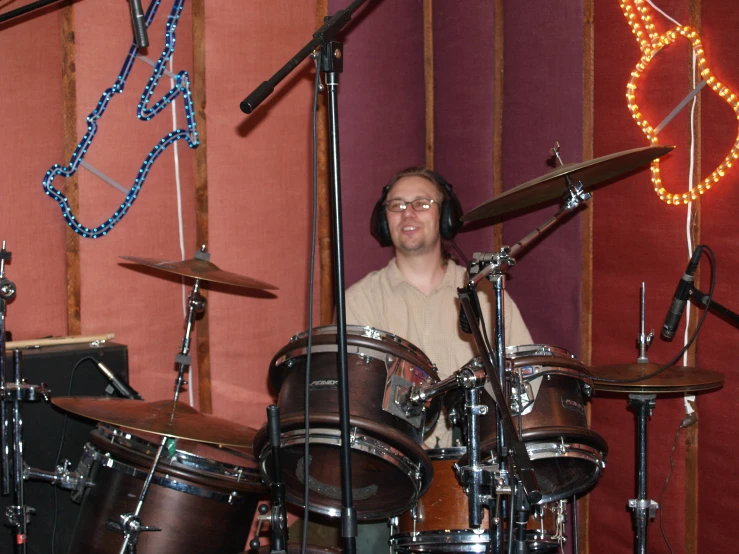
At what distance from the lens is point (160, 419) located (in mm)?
2695

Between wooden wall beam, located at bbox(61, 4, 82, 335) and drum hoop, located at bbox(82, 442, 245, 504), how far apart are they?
66 centimetres

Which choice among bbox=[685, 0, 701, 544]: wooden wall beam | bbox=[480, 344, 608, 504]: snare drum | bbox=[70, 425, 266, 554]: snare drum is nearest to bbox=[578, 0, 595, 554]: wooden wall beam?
bbox=[685, 0, 701, 544]: wooden wall beam

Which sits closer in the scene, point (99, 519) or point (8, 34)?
point (99, 519)

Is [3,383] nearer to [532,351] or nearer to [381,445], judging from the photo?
[381,445]

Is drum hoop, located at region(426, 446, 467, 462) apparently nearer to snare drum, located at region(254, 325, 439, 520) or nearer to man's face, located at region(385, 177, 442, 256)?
snare drum, located at region(254, 325, 439, 520)

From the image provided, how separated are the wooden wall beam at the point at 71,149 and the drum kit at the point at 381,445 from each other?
0.47 metres

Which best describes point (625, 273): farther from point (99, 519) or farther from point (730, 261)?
point (99, 519)

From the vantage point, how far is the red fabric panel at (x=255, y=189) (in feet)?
11.7

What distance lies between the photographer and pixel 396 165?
392cm

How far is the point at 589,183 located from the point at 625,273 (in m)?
0.42

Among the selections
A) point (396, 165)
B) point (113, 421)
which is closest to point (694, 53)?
point (396, 165)

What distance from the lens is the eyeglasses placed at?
11.6ft

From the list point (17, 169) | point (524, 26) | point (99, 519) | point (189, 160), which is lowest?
point (99, 519)

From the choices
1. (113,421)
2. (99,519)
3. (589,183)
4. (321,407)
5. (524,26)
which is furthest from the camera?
(524,26)
